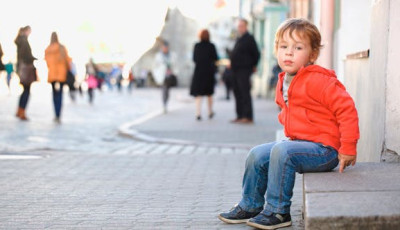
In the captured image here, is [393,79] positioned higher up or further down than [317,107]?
higher up

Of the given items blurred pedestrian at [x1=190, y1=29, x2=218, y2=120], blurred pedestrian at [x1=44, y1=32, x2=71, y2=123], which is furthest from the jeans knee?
blurred pedestrian at [x1=190, y1=29, x2=218, y2=120]

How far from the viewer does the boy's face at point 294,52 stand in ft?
16.2

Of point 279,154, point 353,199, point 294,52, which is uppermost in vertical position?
point 294,52

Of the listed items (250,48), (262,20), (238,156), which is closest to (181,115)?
(250,48)

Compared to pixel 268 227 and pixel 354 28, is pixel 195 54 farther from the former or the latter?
pixel 268 227

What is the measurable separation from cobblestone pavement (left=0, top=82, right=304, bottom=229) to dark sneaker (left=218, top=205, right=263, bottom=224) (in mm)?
75

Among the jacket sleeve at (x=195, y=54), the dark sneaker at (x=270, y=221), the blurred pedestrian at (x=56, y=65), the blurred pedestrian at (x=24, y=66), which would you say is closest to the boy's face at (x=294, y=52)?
the dark sneaker at (x=270, y=221)

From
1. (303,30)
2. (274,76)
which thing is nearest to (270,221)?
(303,30)

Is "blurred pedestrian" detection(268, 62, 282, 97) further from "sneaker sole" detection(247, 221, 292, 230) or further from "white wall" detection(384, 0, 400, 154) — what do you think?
"sneaker sole" detection(247, 221, 292, 230)

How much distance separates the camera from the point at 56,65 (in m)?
17.8

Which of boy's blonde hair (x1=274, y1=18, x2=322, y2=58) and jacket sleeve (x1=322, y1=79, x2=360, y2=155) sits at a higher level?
boy's blonde hair (x1=274, y1=18, x2=322, y2=58)

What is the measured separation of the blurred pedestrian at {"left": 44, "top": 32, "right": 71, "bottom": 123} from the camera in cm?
1722

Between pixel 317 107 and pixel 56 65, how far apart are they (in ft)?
43.9

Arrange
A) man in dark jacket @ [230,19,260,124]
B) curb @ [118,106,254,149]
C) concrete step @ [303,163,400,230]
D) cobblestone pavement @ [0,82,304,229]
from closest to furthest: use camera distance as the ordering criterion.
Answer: concrete step @ [303,163,400,230] → cobblestone pavement @ [0,82,304,229] → curb @ [118,106,254,149] → man in dark jacket @ [230,19,260,124]
